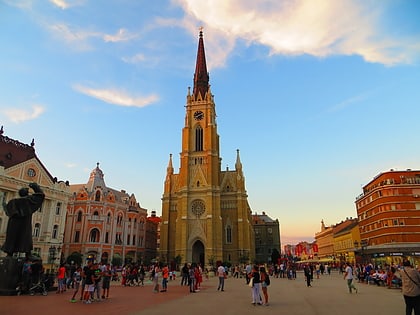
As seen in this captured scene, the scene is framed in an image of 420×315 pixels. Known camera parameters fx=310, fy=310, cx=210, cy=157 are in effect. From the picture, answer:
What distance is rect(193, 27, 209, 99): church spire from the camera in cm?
7003

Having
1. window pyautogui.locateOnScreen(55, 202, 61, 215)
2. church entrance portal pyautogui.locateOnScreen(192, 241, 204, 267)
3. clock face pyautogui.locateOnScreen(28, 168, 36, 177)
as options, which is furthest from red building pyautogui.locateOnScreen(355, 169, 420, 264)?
clock face pyautogui.locateOnScreen(28, 168, 36, 177)

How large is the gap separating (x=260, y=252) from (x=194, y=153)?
143 feet

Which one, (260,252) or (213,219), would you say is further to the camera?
(260,252)

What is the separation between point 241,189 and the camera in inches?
2400

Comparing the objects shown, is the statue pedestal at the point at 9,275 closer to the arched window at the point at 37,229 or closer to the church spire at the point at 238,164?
the arched window at the point at 37,229

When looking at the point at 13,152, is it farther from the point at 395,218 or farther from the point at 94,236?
the point at 395,218

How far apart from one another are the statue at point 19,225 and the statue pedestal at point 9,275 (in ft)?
2.74

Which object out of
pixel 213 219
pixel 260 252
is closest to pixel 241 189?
pixel 213 219

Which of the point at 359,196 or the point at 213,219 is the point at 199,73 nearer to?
the point at 213,219

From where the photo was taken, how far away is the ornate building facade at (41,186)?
3969 cm

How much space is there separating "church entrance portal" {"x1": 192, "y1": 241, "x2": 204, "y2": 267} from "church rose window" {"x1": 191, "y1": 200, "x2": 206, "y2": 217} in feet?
17.9

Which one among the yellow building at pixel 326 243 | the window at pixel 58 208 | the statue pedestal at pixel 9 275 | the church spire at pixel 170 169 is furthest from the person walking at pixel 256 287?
the yellow building at pixel 326 243

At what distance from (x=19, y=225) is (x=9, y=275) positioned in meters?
2.70

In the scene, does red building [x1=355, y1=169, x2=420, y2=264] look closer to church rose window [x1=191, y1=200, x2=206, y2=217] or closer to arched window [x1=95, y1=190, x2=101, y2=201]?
church rose window [x1=191, y1=200, x2=206, y2=217]
